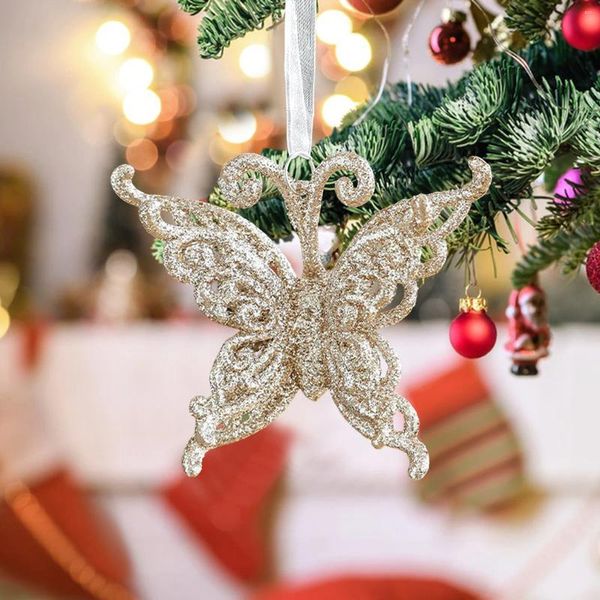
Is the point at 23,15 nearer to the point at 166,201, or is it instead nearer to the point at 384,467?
the point at 384,467

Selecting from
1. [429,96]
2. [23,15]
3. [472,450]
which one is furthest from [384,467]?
[23,15]

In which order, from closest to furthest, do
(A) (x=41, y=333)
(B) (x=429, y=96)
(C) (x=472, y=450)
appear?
1. (B) (x=429, y=96)
2. (C) (x=472, y=450)
3. (A) (x=41, y=333)

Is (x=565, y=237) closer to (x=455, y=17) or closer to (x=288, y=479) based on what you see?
(x=455, y=17)

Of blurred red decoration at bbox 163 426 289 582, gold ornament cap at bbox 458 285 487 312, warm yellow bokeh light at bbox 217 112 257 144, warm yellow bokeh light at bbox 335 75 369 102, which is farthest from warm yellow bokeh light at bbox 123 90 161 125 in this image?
gold ornament cap at bbox 458 285 487 312

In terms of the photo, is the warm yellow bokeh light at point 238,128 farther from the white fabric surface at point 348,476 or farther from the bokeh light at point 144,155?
the white fabric surface at point 348,476

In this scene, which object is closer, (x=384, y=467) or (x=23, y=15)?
(x=384, y=467)

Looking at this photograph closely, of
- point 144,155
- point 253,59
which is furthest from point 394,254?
point 144,155
